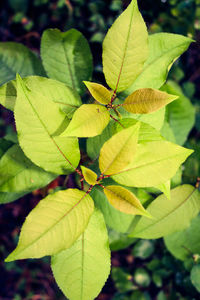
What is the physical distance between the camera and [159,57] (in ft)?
3.73

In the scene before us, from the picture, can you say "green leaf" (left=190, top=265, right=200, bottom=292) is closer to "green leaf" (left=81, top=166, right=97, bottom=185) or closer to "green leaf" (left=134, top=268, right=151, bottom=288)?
"green leaf" (left=134, top=268, right=151, bottom=288)

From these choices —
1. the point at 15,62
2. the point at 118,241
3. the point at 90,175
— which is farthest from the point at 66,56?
the point at 118,241

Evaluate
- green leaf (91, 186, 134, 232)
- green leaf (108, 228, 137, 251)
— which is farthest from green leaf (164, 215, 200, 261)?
green leaf (91, 186, 134, 232)

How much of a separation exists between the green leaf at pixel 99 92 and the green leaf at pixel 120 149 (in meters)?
0.23

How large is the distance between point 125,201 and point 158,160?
190 mm

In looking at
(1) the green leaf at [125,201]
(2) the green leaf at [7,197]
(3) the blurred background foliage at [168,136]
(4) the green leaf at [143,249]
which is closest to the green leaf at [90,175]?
(1) the green leaf at [125,201]

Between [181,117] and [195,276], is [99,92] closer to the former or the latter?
[181,117]

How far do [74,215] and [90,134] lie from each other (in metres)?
0.30

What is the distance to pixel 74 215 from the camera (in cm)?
93

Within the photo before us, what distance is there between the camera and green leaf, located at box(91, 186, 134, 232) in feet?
4.09

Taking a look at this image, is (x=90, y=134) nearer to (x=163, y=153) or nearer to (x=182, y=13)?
(x=163, y=153)

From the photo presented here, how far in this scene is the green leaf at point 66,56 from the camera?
125 centimetres

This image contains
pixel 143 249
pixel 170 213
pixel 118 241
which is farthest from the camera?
pixel 143 249

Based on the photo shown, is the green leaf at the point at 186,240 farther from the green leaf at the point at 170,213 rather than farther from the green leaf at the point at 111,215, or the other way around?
the green leaf at the point at 111,215
